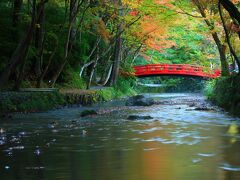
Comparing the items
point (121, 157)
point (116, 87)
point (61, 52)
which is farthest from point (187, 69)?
point (121, 157)

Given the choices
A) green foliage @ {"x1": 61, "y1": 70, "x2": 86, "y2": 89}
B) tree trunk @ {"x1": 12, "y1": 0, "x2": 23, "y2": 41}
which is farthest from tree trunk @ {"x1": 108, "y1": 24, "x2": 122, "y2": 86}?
tree trunk @ {"x1": 12, "y1": 0, "x2": 23, "y2": 41}

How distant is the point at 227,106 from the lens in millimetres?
17328

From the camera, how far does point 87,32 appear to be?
2516cm

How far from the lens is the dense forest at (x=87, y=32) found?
17734 millimetres

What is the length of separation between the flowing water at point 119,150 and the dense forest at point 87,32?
4.47 metres

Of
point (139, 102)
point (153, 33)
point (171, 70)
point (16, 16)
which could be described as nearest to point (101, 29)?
point (139, 102)

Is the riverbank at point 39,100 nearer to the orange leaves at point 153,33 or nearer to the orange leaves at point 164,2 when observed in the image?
the orange leaves at point 164,2

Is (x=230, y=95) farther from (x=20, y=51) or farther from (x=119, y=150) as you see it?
(x=119, y=150)

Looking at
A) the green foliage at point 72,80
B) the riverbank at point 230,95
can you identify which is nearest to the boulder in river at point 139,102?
the riverbank at point 230,95

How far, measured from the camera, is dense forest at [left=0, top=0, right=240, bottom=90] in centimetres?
1773

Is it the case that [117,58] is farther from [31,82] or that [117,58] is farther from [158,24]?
[31,82]

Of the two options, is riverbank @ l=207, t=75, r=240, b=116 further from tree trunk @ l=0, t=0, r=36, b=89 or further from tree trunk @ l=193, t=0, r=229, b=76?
tree trunk @ l=0, t=0, r=36, b=89

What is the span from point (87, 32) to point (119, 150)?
17.8 m

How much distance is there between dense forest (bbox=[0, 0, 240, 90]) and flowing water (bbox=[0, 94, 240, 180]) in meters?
4.47
